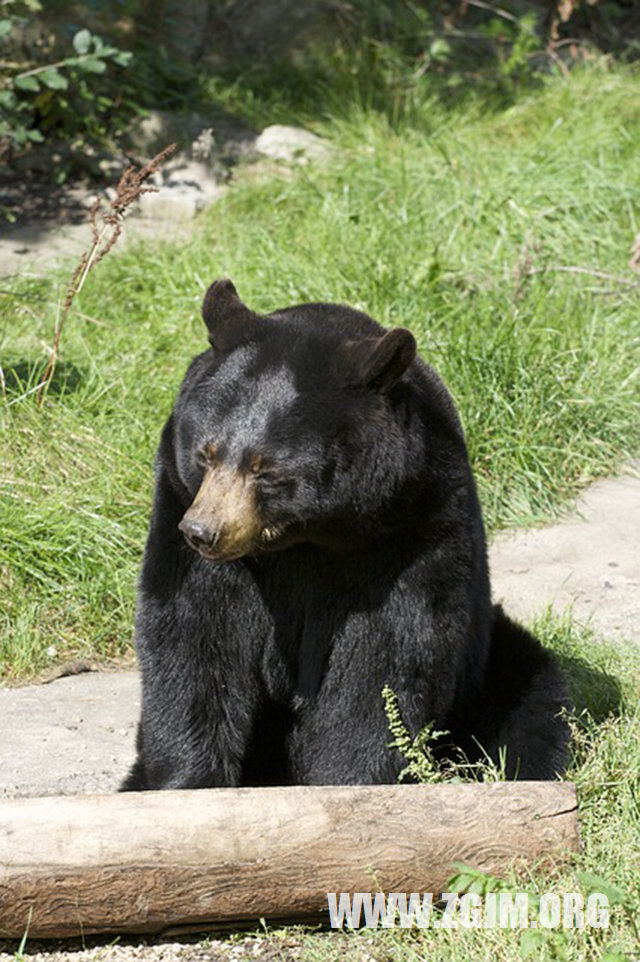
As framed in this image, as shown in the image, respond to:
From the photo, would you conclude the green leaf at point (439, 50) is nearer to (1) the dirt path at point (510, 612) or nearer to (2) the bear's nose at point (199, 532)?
(1) the dirt path at point (510, 612)

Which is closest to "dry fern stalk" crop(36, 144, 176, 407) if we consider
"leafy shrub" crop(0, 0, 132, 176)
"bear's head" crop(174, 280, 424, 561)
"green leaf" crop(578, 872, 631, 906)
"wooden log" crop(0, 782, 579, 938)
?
"bear's head" crop(174, 280, 424, 561)

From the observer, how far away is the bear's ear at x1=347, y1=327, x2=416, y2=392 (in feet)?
11.9

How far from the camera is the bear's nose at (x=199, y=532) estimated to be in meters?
3.48

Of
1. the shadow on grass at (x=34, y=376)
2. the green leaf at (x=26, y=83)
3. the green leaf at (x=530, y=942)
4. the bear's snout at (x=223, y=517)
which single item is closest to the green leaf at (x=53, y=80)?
the green leaf at (x=26, y=83)

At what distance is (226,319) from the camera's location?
390 cm

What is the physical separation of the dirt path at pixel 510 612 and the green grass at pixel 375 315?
16 centimetres

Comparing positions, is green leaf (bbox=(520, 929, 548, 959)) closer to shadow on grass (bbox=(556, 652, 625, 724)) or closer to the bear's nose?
the bear's nose

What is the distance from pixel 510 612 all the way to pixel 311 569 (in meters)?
1.99

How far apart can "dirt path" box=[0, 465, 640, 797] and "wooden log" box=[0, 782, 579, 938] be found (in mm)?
1150

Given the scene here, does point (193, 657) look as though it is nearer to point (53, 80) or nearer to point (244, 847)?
point (244, 847)

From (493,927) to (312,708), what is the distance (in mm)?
949

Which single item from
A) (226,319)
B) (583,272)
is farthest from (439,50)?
(226,319)

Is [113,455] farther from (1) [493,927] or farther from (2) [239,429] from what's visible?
(1) [493,927]

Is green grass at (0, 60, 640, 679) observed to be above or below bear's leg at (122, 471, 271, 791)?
below
